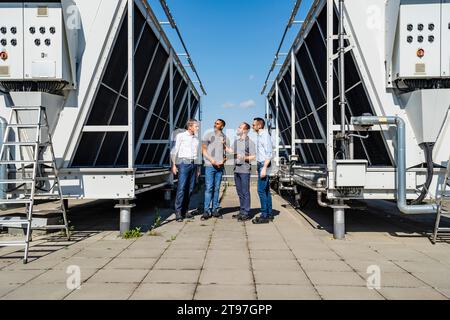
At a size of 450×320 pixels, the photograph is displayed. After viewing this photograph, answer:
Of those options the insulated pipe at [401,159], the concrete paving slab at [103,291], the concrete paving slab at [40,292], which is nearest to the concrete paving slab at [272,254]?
the concrete paving slab at [103,291]

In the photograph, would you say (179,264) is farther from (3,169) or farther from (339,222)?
(3,169)

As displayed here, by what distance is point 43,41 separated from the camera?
17.0ft

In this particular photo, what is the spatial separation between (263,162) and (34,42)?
389cm

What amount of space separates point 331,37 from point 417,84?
1316mm

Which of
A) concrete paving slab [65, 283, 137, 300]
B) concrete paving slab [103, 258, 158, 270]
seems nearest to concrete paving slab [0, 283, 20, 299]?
concrete paving slab [65, 283, 137, 300]

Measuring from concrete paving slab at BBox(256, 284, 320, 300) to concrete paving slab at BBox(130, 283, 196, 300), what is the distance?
23.2 inches

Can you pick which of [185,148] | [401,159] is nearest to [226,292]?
[401,159]

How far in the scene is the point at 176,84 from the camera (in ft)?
34.5

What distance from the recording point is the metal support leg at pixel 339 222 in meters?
5.32

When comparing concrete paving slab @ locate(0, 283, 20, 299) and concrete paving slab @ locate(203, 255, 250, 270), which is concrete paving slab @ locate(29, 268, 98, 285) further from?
Result: concrete paving slab @ locate(203, 255, 250, 270)

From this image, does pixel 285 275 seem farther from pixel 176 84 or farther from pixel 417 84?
pixel 176 84

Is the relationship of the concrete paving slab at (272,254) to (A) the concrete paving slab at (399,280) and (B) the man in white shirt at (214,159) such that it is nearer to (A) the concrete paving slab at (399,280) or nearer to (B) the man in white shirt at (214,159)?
(A) the concrete paving slab at (399,280)

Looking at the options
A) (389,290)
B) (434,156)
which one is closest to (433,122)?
(434,156)
